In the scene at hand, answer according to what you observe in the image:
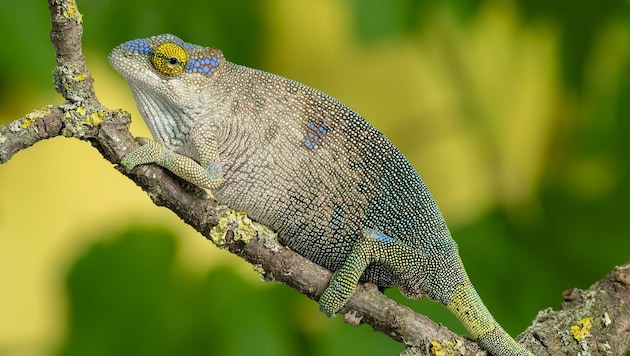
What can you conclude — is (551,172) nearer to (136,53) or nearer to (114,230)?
(114,230)

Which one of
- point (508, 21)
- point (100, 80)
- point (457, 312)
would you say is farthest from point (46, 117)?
point (508, 21)

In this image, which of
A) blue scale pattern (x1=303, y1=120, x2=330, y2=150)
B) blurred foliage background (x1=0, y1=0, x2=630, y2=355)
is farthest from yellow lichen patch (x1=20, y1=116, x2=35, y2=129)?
blurred foliage background (x1=0, y1=0, x2=630, y2=355)

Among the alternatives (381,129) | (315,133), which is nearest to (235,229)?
(315,133)

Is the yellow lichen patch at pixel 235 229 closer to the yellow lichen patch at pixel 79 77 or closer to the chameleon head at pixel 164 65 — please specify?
the chameleon head at pixel 164 65

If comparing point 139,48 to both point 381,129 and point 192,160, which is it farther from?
point 381,129

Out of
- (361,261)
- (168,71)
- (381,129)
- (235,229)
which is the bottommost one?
(235,229)

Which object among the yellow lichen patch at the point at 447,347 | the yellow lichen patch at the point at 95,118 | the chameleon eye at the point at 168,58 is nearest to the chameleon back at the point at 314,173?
the chameleon eye at the point at 168,58
